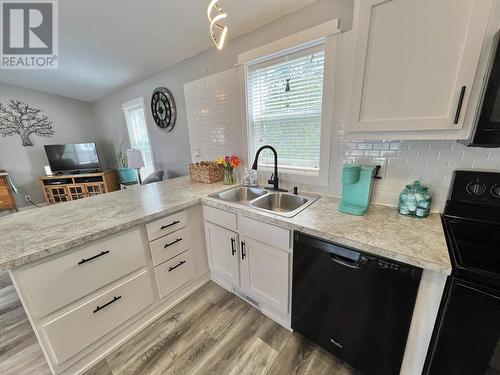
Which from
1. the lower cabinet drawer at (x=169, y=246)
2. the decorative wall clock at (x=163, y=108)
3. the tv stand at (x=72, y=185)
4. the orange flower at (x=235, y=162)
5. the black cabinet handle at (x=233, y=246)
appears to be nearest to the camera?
the lower cabinet drawer at (x=169, y=246)

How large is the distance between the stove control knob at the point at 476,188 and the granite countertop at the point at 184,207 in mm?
201

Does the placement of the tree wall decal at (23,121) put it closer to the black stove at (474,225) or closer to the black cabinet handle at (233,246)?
the black cabinet handle at (233,246)

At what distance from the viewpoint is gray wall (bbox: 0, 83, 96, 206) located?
396 centimetres

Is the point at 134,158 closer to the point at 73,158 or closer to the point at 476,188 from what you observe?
the point at 73,158

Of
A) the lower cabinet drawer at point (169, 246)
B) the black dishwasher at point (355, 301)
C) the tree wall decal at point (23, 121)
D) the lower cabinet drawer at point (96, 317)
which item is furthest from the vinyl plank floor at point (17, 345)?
the tree wall decal at point (23, 121)

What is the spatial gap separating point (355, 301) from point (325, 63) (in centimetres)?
154

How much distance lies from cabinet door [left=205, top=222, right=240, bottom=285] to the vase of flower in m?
0.57

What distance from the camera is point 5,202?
3.79 m

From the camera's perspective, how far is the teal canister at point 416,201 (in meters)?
1.17

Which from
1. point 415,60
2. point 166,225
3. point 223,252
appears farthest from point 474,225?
point 166,225

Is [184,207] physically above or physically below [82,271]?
above

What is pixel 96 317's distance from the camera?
1257 mm

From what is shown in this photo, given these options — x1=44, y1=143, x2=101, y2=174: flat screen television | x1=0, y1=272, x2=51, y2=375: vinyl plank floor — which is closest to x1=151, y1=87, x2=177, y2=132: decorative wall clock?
x1=0, y1=272, x2=51, y2=375: vinyl plank floor

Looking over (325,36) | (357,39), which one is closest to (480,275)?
(357,39)
